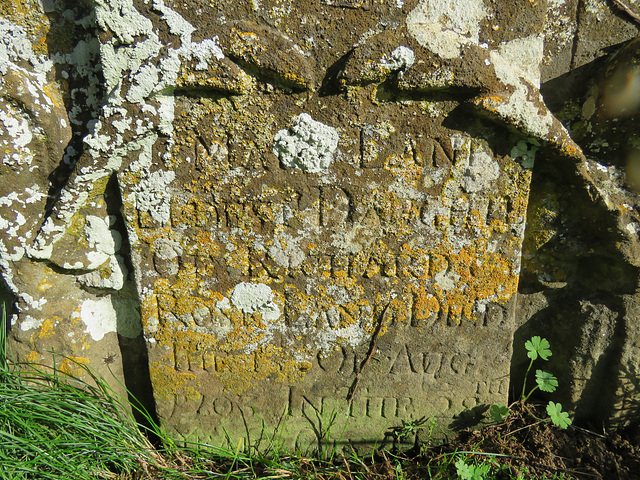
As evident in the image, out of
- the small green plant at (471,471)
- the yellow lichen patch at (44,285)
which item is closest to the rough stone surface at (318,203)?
the yellow lichen patch at (44,285)

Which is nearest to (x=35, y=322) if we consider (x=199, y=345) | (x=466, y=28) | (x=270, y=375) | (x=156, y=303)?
(x=156, y=303)

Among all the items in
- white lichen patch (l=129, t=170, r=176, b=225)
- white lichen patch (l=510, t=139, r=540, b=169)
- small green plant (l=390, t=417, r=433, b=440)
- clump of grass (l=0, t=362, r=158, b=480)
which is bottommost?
clump of grass (l=0, t=362, r=158, b=480)

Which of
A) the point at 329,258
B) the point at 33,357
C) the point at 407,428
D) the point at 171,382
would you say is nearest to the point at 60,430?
the point at 33,357

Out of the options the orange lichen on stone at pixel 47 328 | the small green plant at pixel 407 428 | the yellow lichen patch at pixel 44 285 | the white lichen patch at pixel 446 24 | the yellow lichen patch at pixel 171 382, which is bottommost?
the small green plant at pixel 407 428

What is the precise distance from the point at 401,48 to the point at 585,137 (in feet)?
3.10

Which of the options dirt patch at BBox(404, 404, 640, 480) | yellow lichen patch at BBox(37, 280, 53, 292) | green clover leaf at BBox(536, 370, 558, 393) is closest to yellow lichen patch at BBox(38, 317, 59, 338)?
yellow lichen patch at BBox(37, 280, 53, 292)

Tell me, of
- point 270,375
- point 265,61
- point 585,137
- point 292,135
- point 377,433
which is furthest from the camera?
point 377,433

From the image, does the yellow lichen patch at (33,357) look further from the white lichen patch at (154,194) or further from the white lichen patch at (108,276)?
the white lichen patch at (154,194)

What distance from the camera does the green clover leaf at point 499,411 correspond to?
2.03m

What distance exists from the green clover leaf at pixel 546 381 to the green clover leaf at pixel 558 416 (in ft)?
0.24

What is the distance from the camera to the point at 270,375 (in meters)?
1.94

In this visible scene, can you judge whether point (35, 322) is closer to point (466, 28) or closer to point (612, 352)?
point (466, 28)

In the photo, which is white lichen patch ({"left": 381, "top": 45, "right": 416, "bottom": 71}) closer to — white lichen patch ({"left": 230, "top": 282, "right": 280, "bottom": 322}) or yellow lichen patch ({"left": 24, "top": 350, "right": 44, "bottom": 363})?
white lichen patch ({"left": 230, "top": 282, "right": 280, "bottom": 322})

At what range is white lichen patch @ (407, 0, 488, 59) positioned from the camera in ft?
4.88
